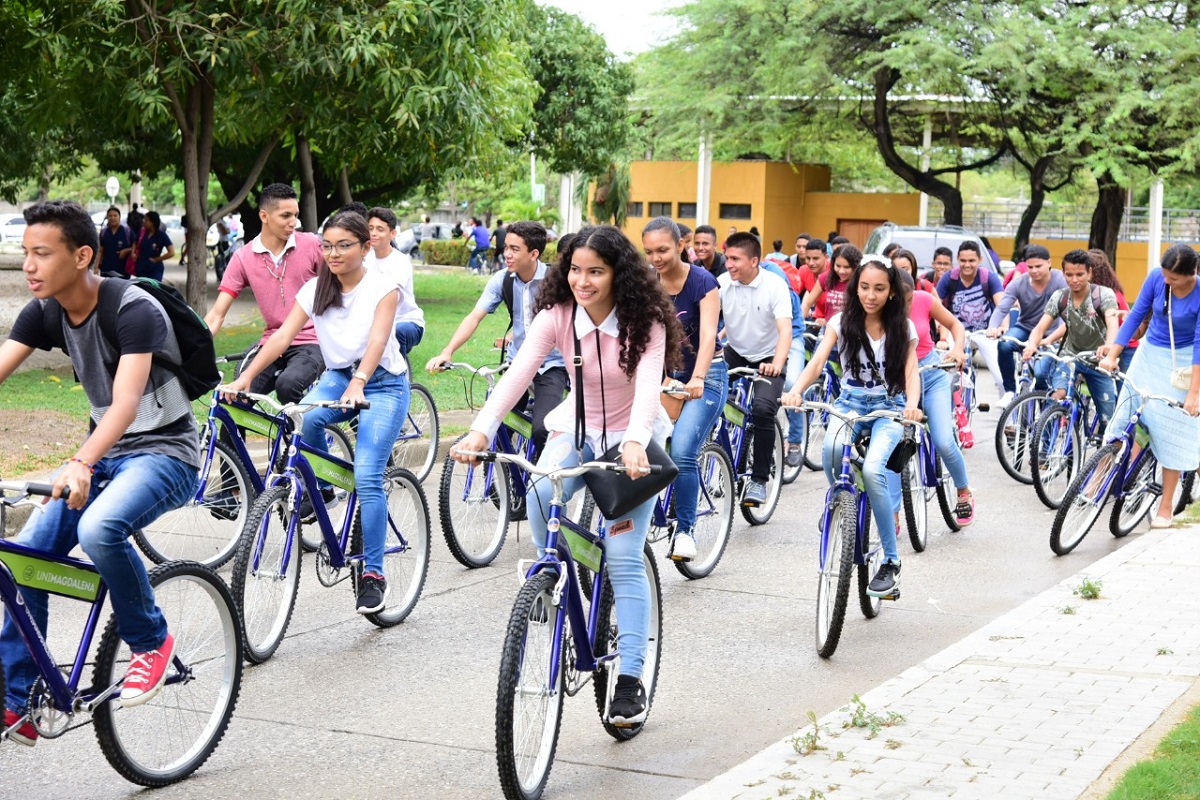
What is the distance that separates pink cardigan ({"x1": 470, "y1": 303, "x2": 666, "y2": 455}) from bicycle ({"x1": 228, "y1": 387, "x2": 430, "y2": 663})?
1426 mm

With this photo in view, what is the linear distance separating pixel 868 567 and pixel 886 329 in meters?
1.17

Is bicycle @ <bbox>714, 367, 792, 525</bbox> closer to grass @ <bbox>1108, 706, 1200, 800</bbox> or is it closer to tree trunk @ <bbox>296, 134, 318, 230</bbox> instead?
grass @ <bbox>1108, 706, 1200, 800</bbox>

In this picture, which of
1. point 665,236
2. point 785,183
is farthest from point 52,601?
point 785,183

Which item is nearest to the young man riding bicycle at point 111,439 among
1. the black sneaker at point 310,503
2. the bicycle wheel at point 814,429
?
the black sneaker at point 310,503

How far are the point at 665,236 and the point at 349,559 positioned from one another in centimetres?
236

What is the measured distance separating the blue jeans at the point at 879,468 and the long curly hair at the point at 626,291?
2.00 m

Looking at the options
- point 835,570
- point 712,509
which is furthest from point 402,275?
point 835,570

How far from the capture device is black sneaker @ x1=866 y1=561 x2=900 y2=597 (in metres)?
7.39

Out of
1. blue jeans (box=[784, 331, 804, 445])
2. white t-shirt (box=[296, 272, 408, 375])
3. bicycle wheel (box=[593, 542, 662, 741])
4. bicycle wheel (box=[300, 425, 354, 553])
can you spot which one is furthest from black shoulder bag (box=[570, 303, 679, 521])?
blue jeans (box=[784, 331, 804, 445])

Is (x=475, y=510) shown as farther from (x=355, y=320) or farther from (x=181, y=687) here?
(x=181, y=687)

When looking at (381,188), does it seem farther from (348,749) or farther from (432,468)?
(348,749)

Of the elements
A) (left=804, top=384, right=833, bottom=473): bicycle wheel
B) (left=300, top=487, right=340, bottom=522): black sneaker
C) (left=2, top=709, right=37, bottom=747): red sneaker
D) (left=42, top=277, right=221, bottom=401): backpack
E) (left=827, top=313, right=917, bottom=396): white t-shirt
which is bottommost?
(left=804, top=384, right=833, bottom=473): bicycle wheel

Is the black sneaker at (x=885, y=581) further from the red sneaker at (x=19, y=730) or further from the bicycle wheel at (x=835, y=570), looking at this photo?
the red sneaker at (x=19, y=730)

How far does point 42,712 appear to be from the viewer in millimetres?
4605
